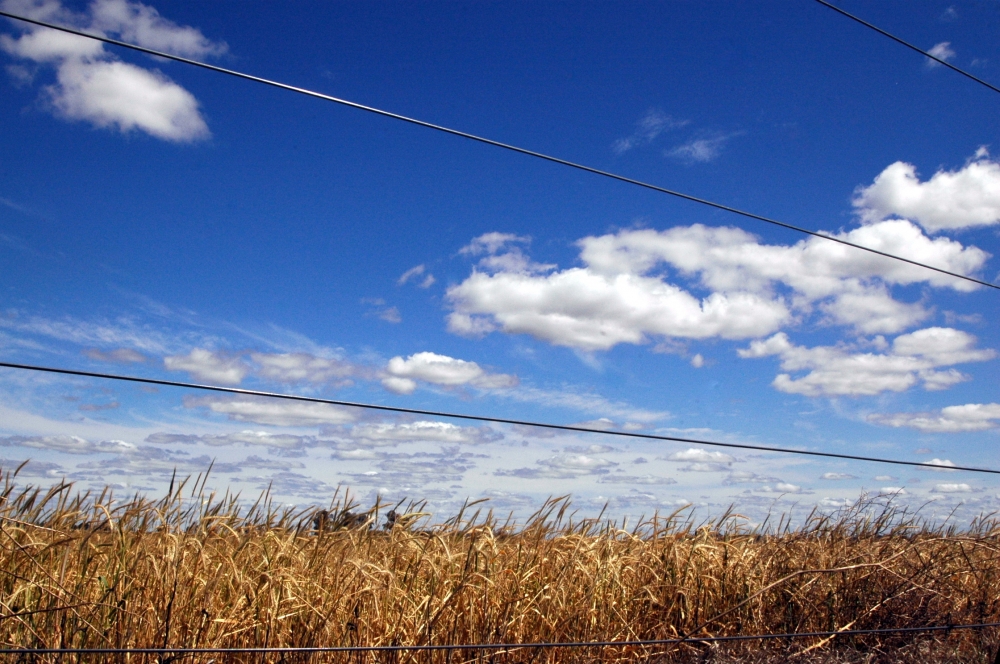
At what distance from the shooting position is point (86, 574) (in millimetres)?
3492

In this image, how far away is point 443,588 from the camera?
361cm

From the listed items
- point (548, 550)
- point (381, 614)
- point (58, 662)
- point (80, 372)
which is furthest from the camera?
point (548, 550)

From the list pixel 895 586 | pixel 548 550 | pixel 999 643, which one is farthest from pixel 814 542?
pixel 548 550

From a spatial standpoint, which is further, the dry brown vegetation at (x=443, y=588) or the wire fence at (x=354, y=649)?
the dry brown vegetation at (x=443, y=588)

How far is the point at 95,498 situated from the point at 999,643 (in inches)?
191

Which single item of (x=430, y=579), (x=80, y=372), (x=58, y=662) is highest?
(x=80, y=372)

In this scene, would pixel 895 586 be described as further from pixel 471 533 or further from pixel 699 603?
pixel 471 533

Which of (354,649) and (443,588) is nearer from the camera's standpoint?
(354,649)

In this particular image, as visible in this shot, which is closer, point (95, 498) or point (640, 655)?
point (640, 655)

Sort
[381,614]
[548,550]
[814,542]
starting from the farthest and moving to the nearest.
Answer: [814,542], [548,550], [381,614]

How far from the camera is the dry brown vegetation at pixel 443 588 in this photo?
10.4 feet

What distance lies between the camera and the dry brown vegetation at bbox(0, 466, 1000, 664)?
3.18 m

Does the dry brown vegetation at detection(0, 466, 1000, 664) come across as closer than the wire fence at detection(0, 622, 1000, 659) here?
No

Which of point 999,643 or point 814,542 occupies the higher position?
point 814,542
